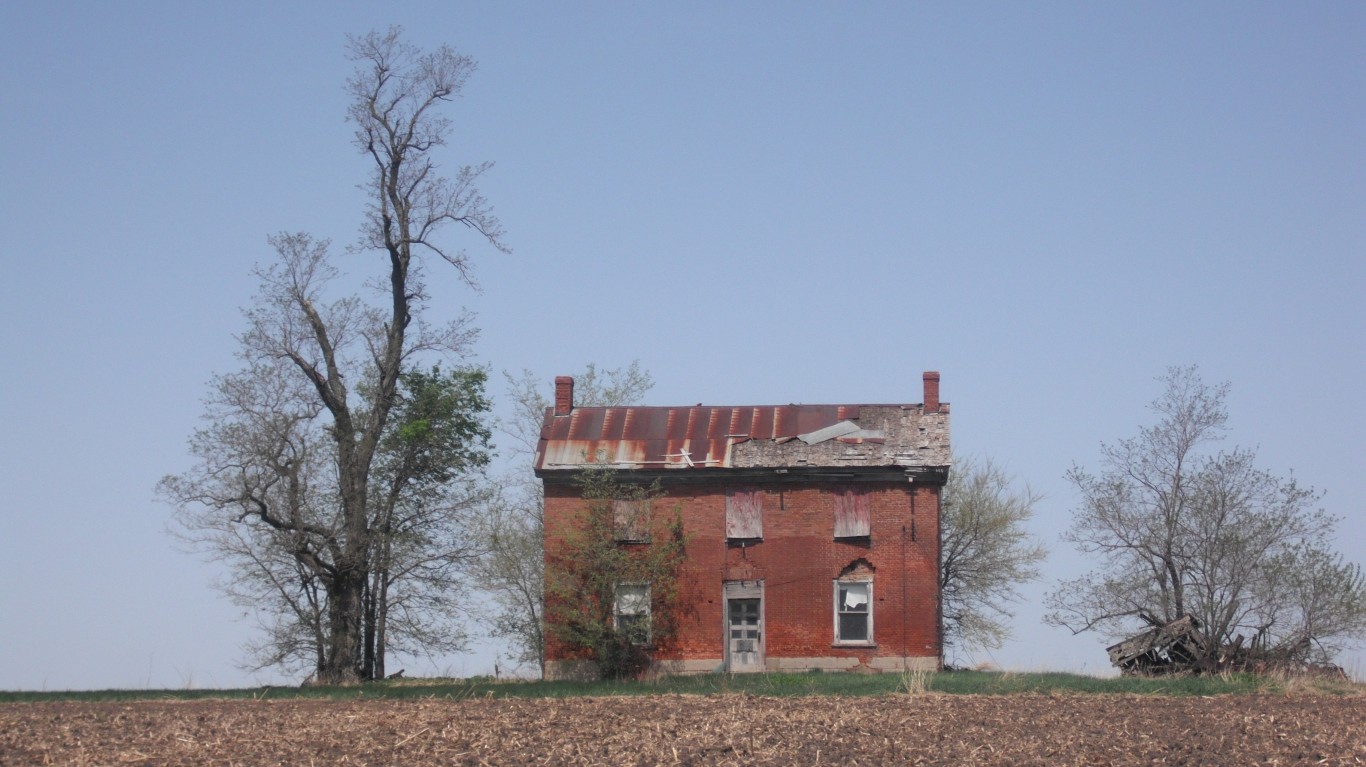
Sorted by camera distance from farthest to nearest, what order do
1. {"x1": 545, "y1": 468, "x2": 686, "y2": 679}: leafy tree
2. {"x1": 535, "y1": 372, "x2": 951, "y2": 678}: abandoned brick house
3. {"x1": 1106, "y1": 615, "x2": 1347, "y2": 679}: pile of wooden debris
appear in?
{"x1": 535, "y1": 372, "x2": 951, "y2": 678}: abandoned brick house < {"x1": 545, "y1": 468, "x2": 686, "y2": 679}: leafy tree < {"x1": 1106, "y1": 615, "x2": 1347, "y2": 679}: pile of wooden debris

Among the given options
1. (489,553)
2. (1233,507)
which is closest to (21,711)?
(489,553)

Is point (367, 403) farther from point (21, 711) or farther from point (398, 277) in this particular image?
point (21, 711)

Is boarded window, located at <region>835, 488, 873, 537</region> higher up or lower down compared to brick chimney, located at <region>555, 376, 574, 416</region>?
lower down

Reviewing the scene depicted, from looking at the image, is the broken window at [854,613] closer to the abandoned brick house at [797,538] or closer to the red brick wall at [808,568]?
the abandoned brick house at [797,538]

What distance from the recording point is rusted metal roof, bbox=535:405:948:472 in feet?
126

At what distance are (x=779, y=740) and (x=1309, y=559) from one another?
839 inches

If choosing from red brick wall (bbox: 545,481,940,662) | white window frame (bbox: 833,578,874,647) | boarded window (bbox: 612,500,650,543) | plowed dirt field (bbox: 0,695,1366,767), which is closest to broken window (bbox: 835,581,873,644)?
white window frame (bbox: 833,578,874,647)

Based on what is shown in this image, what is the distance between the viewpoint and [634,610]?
1476 inches

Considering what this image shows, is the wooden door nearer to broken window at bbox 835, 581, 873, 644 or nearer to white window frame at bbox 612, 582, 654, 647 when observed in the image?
broken window at bbox 835, 581, 873, 644

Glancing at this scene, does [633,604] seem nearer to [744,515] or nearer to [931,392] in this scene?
[744,515]

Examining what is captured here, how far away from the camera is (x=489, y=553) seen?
49.4 meters

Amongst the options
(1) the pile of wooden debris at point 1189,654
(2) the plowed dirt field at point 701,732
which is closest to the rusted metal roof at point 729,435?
(1) the pile of wooden debris at point 1189,654

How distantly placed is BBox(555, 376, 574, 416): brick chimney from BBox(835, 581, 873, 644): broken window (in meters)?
9.13

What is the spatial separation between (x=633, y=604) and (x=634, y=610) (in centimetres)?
16
